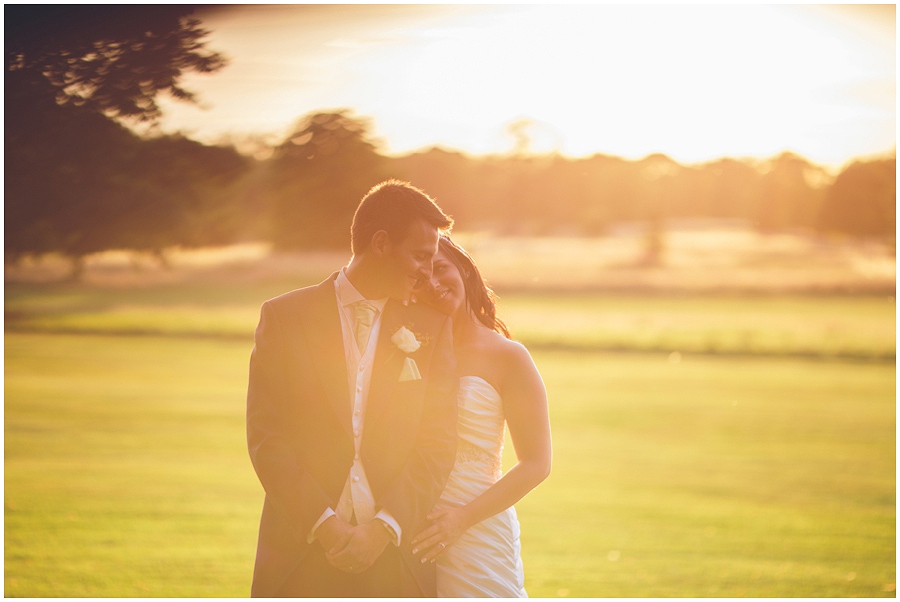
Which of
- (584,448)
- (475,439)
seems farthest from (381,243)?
(584,448)

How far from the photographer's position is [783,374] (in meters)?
16.6

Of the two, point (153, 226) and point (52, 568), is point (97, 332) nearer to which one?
point (52, 568)

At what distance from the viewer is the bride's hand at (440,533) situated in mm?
2152

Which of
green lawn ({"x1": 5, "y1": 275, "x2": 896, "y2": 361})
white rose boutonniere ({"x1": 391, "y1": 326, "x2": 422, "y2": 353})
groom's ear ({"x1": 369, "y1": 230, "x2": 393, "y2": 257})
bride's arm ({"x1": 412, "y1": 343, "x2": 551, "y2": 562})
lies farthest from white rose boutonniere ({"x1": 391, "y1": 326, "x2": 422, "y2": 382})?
green lawn ({"x1": 5, "y1": 275, "x2": 896, "y2": 361})

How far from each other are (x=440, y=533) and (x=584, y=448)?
8131 millimetres

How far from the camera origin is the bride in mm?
2215

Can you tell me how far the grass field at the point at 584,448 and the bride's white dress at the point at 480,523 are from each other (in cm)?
267

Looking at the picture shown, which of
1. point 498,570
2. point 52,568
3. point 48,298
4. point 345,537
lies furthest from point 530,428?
point 48,298

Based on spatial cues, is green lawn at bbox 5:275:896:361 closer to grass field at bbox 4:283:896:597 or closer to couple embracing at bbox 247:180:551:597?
grass field at bbox 4:283:896:597

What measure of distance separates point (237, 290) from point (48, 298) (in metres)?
5.63

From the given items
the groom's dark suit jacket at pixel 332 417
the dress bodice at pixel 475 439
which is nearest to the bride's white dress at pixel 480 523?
the dress bodice at pixel 475 439

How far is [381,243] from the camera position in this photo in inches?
81.6

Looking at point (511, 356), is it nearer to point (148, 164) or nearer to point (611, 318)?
point (148, 164)

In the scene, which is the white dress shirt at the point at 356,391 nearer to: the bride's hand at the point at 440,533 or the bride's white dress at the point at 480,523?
the bride's hand at the point at 440,533
